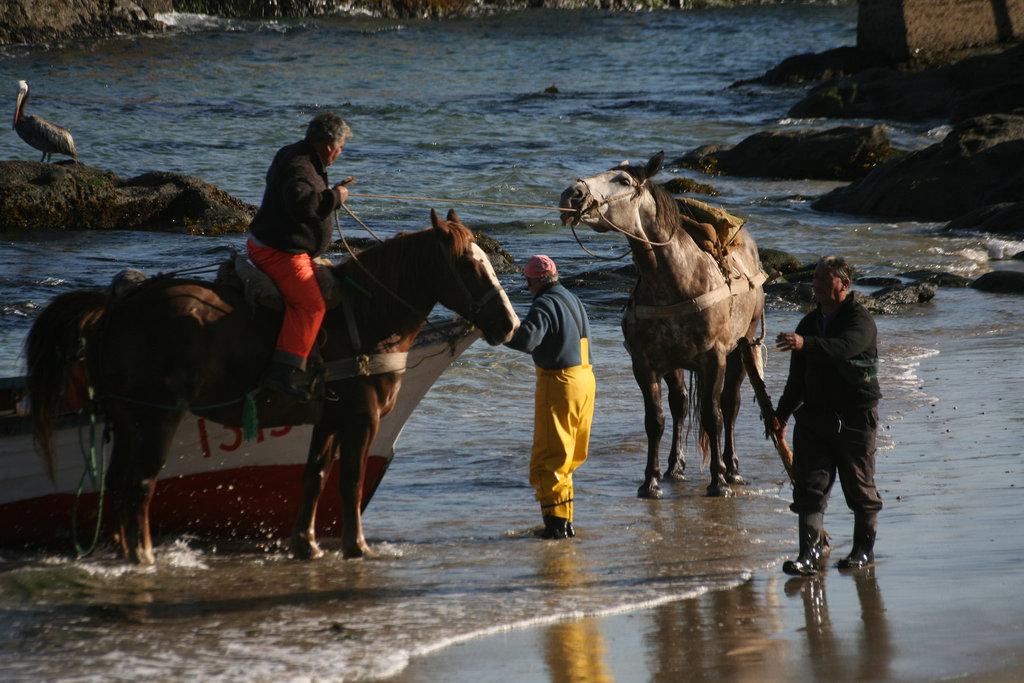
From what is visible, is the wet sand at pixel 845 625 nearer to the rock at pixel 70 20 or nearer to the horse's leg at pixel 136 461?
the horse's leg at pixel 136 461

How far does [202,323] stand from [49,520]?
1822 mm

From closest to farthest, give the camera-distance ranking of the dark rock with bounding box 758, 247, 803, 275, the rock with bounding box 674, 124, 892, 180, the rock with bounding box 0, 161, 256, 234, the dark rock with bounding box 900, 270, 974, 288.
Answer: the dark rock with bounding box 900, 270, 974, 288, the dark rock with bounding box 758, 247, 803, 275, the rock with bounding box 0, 161, 256, 234, the rock with bounding box 674, 124, 892, 180

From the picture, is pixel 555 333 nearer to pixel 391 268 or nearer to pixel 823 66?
pixel 391 268

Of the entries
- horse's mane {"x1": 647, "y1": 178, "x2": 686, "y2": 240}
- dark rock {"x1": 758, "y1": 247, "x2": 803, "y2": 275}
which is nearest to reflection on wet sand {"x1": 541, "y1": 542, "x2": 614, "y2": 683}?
horse's mane {"x1": 647, "y1": 178, "x2": 686, "y2": 240}

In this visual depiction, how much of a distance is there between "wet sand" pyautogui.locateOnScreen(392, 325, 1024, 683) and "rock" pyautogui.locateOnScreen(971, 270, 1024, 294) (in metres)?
9.38

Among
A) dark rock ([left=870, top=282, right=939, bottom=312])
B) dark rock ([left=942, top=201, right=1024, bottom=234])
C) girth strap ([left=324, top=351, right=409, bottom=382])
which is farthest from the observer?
dark rock ([left=942, top=201, right=1024, bottom=234])

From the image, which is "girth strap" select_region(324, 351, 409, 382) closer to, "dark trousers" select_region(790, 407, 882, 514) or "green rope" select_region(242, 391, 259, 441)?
"green rope" select_region(242, 391, 259, 441)

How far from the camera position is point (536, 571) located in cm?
629

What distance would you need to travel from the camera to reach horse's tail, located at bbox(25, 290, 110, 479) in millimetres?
5855

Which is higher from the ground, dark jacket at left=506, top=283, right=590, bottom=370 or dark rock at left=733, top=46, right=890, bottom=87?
dark rock at left=733, top=46, right=890, bottom=87

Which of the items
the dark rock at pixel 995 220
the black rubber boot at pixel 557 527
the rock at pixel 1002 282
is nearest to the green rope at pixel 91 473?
the black rubber boot at pixel 557 527

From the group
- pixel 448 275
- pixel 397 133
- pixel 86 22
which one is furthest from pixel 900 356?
pixel 86 22

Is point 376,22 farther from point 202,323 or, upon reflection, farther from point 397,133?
point 202,323

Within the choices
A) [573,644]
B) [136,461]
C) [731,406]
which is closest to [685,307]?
[731,406]
